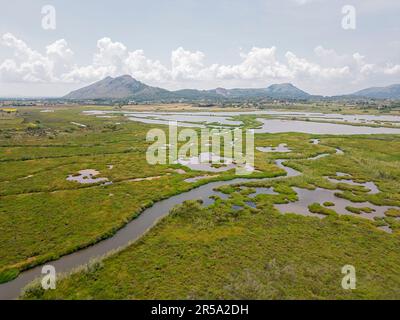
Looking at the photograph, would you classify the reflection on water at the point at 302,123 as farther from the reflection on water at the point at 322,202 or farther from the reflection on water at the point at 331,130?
the reflection on water at the point at 322,202

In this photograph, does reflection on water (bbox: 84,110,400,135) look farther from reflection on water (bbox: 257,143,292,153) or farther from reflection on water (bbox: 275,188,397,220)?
reflection on water (bbox: 275,188,397,220)

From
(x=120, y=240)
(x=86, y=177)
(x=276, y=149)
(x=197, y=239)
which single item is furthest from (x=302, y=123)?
(x=120, y=240)

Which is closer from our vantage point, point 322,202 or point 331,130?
point 322,202

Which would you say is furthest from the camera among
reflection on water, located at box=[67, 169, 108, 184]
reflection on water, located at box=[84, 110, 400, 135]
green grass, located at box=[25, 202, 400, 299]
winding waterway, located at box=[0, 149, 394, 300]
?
reflection on water, located at box=[84, 110, 400, 135]

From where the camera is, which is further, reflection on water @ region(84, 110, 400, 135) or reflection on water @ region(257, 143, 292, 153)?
reflection on water @ region(84, 110, 400, 135)

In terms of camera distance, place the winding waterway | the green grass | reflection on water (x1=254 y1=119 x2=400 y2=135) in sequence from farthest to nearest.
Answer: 1. reflection on water (x1=254 y1=119 x2=400 y2=135)
2. the winding waterway
3. the green grass

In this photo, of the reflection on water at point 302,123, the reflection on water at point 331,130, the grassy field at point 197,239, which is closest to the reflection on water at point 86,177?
the grassy field at point 197,239

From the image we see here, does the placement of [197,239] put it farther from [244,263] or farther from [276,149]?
[276,149]

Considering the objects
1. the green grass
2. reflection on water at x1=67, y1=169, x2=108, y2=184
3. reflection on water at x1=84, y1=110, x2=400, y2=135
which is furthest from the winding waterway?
reflection on water at x1=84, y1=110, x2=400, y2=135
